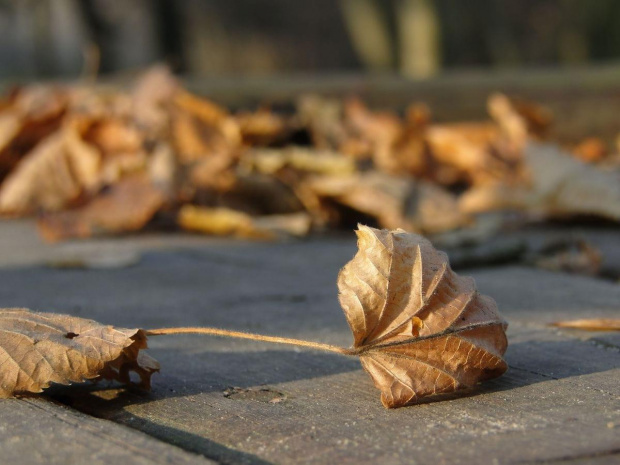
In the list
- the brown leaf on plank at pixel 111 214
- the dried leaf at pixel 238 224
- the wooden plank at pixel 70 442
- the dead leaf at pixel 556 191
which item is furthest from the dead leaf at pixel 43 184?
Answer: the wooden plank at pixel 70 442

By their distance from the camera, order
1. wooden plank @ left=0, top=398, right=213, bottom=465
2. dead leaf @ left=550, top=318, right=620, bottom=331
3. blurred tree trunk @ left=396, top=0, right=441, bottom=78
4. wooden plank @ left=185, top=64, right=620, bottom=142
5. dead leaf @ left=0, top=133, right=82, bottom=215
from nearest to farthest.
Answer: wooden plank @ left=0, top=398, right=213, bottom=465
dead leaf @ left=550, top=318, right=620, bottom=331
dead leaf @ left=0, top=133, right=82, bottom=215
wooden plank @ left=185, top=64, right=620, bottom=142
blurred tree trunk @ left=396, top=0, right=441, bottom=78

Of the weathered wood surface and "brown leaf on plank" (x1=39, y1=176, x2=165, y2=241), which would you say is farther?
"brown leaf on plank" (x1=39, y1=176, x2=165, y2=241)

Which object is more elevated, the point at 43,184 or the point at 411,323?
the point at 411,323

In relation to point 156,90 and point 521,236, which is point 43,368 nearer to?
point 521,236

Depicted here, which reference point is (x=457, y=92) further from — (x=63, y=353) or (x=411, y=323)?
(x=63, y=353)

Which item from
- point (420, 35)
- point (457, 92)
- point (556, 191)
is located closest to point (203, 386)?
point (556, 191)

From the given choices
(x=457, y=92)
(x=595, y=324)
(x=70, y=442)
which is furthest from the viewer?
(x=457, y=92)

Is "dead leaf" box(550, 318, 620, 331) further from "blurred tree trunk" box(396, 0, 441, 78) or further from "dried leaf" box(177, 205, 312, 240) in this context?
"blurred tree trunk" box(396, 0, 441, 78)

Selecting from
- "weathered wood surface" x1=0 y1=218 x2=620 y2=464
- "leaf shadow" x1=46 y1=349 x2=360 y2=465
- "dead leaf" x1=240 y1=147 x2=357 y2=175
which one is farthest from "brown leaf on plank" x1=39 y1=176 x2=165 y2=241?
"leaf shadow" x1=46 y1=349 x2=360 y2=465
